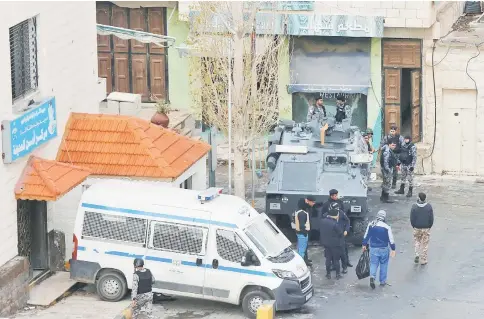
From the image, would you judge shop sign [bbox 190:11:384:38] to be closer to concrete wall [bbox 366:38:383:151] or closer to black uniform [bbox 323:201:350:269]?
concrete wall [bbox 366:38:383:151]

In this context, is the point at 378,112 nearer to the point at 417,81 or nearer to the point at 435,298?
the point at 417,81

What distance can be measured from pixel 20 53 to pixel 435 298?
9.01 m

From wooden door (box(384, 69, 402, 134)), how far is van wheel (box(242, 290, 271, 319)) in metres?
12.9

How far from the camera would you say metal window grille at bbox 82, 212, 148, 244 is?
2525 cm

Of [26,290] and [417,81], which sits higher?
[417,81]

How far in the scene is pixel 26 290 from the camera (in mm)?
25281

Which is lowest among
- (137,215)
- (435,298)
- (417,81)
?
(435,298)

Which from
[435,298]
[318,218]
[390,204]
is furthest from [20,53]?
[390,204]

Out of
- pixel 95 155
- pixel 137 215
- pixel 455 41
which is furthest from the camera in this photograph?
pixel 455 41

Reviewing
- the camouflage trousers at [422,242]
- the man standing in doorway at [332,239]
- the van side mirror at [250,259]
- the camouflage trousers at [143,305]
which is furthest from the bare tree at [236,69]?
the camouflage trousers at [143,305]

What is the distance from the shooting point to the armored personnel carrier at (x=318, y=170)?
2928cm

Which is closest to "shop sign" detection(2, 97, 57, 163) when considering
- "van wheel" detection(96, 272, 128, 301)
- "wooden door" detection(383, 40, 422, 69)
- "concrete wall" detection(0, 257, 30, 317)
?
"concrete wall" detection(0, 257, 30, 317)

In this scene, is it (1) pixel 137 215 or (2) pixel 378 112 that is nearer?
(1) pixel 137 215

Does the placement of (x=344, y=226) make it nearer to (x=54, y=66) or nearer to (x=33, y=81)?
(x=54, y=66)
